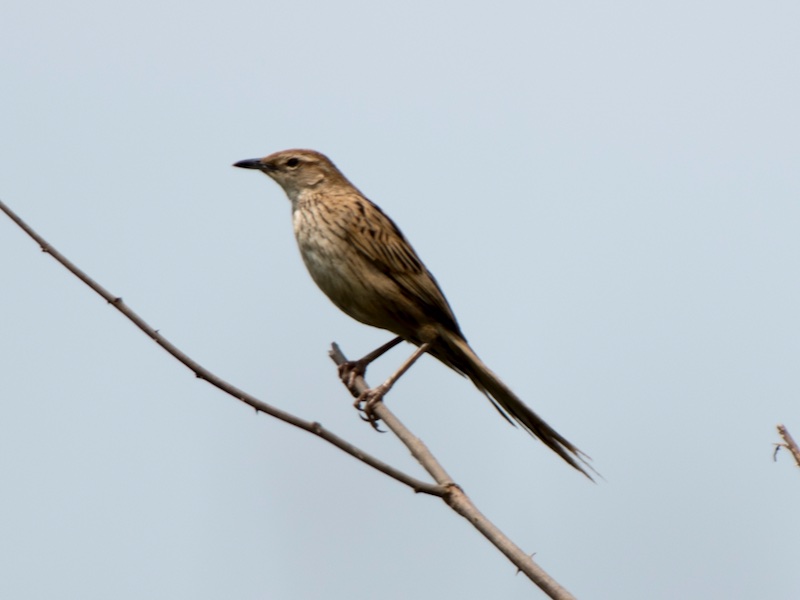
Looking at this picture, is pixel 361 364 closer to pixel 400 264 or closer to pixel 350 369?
pixel 350 369

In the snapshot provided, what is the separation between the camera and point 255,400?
4.11 m

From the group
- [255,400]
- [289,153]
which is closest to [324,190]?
[289,153]

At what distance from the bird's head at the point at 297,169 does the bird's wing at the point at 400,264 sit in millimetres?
544

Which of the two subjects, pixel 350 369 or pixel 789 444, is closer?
pixel 789 444

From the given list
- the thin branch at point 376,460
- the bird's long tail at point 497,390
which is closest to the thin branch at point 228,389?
the thin branch at point 376,460

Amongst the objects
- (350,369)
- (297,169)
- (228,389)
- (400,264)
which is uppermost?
(297,169)

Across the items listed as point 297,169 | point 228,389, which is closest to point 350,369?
point 297,169

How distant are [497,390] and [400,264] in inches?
40.5

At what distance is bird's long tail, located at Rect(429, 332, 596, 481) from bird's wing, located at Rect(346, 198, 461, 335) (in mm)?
118

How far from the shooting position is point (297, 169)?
8.21m

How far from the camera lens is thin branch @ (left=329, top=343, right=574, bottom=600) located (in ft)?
11.8

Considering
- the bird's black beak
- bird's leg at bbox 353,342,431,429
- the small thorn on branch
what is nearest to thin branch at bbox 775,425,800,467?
the small thorn on branch

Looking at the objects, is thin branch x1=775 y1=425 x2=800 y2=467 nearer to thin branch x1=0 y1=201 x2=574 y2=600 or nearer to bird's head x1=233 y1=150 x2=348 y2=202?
thin branch x1=0 y1=201 x2=574 y2=600

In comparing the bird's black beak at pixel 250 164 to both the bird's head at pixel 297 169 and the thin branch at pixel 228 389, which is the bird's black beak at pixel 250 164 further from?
the thin branch at pixel 228 389
